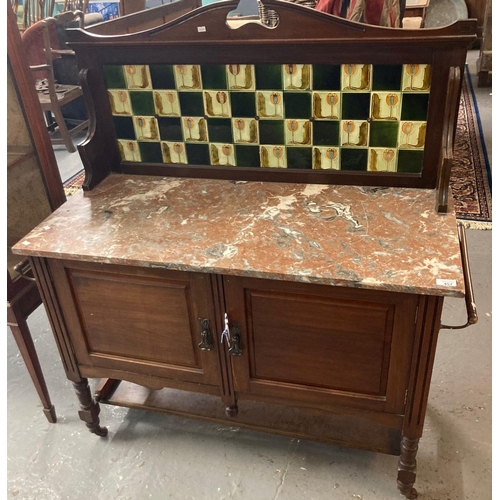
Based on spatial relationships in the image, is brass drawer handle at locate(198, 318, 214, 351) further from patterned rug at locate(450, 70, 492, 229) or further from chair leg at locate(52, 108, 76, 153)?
chair leg at locate(52, 108, 76, 153)

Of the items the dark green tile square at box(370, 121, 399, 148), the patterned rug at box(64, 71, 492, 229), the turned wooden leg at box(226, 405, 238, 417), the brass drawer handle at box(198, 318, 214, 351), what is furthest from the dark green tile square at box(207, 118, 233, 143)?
the patterned rug at box(64, 71, 492, 229)

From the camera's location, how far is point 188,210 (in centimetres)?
144

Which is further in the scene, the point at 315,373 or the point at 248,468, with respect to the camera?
the point at 248,468

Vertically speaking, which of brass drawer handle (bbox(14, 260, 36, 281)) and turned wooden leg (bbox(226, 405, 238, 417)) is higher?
brass drawer handle (bbox(14, 260, 36, 281))

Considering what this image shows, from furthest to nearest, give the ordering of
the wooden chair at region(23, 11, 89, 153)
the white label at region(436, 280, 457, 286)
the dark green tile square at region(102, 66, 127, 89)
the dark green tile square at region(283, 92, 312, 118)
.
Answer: the wooden chair at region(23, 11, 89, 153) → the dark green tile square at region(102, 66, 127, 89) → the dark green tile square at region(283, 92, 312, 118) → the white label at region(436, 280, 457, 286)

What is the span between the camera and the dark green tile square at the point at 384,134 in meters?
1.39

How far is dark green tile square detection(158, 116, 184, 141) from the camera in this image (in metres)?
1.56

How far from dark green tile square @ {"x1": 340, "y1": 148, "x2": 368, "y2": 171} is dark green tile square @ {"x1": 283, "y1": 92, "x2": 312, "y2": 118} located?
150 mm

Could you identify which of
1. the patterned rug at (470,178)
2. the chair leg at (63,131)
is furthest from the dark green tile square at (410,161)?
the chair leg at (63,131)

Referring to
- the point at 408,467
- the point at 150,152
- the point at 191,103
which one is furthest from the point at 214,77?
the point at 408,467

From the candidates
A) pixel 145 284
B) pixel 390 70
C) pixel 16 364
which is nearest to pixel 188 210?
pixel 145 284

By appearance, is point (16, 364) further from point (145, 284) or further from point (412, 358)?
point (412, 358)

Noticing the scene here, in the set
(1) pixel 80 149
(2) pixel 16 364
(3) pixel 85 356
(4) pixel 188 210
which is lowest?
(2) pixel 16 364

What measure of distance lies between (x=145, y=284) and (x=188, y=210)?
0.82 feet
